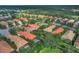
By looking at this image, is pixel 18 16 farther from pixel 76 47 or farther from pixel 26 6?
pixel 76 47

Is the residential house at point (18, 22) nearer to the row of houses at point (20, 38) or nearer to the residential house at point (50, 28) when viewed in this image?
the row of houses at point (20, 38)

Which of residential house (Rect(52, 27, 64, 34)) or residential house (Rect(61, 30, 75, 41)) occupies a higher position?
residential house (Rect(52, 27, 64, 34))

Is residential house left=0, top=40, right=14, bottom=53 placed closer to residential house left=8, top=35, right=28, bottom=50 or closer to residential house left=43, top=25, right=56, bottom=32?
residential house left=8, top=35, right=28, bottom=50

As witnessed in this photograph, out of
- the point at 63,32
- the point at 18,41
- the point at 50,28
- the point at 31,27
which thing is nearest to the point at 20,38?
the point at 18,41

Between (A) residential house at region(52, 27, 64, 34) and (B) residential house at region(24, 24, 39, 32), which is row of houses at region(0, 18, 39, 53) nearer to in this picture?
(B) residential house at region(24, 24, 39, 32)

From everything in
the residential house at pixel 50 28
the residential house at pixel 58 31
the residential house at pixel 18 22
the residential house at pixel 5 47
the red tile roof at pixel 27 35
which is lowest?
the residential house at pixel 5 47

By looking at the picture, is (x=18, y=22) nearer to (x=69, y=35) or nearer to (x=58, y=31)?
(x=58, y=31)

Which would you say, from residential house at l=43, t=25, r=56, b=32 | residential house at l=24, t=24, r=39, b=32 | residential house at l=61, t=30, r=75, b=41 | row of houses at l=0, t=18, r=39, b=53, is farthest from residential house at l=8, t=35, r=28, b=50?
residential house at l=61, t=30, r=75, b=41

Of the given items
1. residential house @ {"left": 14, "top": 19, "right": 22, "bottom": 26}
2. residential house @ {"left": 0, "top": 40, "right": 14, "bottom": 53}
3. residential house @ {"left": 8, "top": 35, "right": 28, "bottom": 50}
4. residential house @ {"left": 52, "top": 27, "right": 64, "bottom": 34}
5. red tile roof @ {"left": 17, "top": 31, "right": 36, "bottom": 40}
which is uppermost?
residential house @ {"left": 14, "top": 19, "right": 22, "bottom": 26}

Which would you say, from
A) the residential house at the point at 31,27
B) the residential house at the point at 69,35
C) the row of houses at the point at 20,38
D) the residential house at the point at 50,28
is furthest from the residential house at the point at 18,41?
the residential house at the point at 69,35

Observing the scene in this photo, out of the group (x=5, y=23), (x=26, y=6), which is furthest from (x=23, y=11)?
(x=5, y=23)
